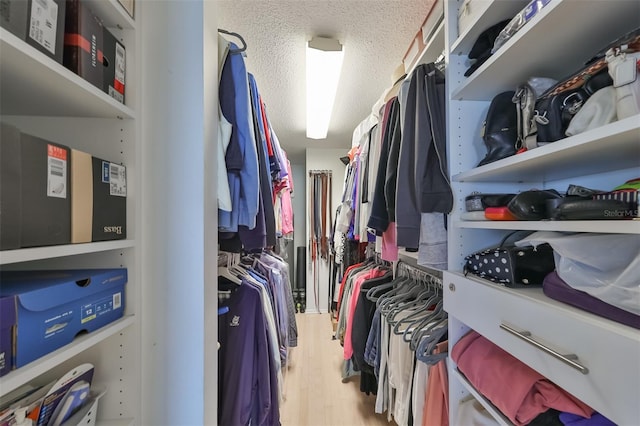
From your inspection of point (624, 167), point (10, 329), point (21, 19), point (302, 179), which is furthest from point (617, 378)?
point (302, 179)

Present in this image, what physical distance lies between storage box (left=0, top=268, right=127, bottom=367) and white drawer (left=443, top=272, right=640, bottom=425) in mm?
973

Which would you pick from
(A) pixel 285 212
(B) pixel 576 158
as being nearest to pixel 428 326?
(B) pixel 576 158

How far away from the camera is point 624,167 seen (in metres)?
0.73

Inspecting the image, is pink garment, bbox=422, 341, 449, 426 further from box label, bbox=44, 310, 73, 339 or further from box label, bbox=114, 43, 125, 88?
box label, bbox=114, 43, 125, 88

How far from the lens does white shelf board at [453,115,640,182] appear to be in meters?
0.47

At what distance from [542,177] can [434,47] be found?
2.35 ft

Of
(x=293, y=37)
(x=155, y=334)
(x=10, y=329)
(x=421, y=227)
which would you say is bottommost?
(x=155, y=334)

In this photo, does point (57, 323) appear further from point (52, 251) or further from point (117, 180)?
point (117, 180)

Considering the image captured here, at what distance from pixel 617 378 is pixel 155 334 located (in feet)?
3.43

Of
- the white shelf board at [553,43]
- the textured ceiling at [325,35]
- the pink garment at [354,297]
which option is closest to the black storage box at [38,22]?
the textured ceiling at [325,35]

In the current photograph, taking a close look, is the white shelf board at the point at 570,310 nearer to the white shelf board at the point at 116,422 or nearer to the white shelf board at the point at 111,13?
the white shelf board at the point at 116,422

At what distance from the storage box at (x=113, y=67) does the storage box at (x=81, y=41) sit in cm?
4

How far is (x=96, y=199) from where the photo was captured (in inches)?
26.5

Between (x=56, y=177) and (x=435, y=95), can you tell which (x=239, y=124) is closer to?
(x=56, y=177)
